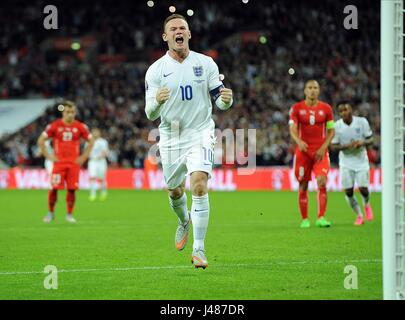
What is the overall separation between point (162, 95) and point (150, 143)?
26.3 meters

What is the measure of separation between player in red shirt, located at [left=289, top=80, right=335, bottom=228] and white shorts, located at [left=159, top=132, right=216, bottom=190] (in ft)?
16.4

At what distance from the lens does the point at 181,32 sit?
9.43 m

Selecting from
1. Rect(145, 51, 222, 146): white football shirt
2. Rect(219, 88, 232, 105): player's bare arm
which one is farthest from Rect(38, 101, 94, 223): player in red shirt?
Rect(219, 88, 232, 105): player's bare arm

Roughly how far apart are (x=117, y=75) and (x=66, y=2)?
6871 mm

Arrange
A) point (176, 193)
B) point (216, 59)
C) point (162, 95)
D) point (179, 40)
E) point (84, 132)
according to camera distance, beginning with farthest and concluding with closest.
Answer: point (216, 59) → point (84, 132) → point (176, 193) → point (179, 40) → point (162, 95)

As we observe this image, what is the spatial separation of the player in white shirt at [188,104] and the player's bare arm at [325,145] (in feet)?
17.2

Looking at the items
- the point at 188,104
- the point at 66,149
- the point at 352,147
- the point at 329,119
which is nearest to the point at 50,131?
the point at 66,149

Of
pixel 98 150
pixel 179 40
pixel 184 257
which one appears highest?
pixel 179 40

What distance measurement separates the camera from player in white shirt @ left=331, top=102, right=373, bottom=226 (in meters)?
16.0

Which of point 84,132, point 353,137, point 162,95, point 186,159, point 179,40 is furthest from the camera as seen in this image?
point 84,132

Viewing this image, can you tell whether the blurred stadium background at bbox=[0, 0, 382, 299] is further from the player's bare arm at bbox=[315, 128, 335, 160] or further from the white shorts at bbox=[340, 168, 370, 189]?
the player's bare arm at bbox=[315, 128, 335, 160]

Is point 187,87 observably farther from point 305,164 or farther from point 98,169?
point 98,169

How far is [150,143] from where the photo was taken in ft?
116

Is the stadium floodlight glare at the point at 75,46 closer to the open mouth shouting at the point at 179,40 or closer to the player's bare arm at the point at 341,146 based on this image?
the player's bare arm at the point at 341,146
